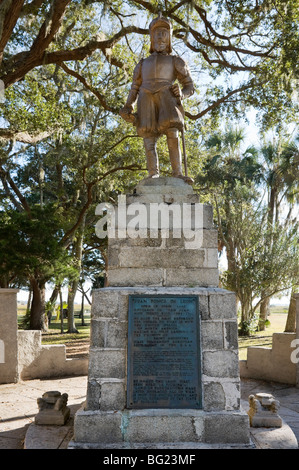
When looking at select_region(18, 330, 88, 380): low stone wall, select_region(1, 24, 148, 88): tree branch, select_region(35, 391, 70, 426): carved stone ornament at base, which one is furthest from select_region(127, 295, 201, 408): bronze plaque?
select_region(1, 24, 148, 88): tree branch

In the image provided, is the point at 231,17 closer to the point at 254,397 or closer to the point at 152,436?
the point at 254,397

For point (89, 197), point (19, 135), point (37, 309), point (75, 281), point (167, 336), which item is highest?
point (19, 135)

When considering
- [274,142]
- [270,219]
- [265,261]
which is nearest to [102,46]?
[265,261]

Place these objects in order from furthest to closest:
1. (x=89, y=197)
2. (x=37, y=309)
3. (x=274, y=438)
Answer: (x=37, y=309) < (x=89, y=197) < (x=274, y=438)

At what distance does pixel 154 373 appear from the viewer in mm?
3684

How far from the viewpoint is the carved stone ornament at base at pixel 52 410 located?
4098 millimetres

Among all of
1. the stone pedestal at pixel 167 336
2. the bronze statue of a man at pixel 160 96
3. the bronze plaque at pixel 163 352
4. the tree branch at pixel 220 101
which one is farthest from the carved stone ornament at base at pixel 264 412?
the tree branch at pixel 220 101

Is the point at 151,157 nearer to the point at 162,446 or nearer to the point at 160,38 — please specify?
the point at 160,38

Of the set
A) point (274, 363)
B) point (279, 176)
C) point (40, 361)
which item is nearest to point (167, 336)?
point (274, 363)

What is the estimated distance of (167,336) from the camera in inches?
149

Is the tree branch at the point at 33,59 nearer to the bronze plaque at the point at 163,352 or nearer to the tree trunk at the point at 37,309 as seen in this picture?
the bronze plaque at the point at 163,352

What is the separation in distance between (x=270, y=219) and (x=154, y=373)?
1639 centimetres

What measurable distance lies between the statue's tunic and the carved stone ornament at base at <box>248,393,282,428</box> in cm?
323

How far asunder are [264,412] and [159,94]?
3761 mm
